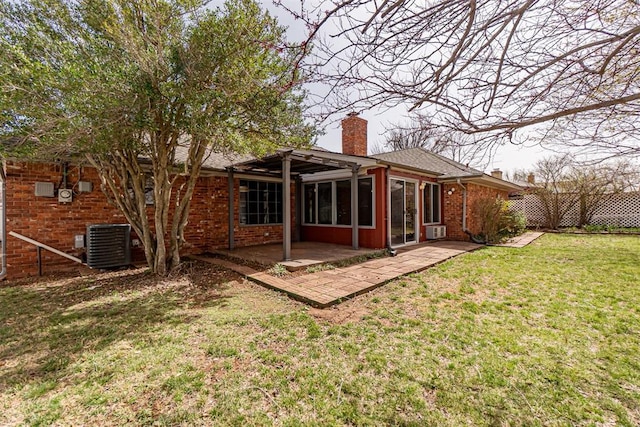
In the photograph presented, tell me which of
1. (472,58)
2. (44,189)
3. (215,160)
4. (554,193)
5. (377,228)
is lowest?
(377,228)

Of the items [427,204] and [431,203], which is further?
[431,203]

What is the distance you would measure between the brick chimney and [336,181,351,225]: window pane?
1.73 m

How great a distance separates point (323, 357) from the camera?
8.89 feet

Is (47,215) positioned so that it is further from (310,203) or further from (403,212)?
(403,212)

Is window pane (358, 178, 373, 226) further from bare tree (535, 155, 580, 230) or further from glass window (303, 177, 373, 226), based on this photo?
bare tree (535, 155, 580, 230)

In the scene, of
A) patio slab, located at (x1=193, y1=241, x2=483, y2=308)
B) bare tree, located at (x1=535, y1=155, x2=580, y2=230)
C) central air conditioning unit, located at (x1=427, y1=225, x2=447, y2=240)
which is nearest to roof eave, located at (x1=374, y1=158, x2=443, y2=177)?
central air conditioning unit, located at (x1=427, y1=225, x2=447, y2=240)

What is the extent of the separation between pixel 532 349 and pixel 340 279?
3010 millimetres

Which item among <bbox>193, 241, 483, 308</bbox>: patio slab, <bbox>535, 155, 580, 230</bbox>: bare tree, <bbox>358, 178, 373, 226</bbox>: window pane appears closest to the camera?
<bbox>193, 241, 483, 308</bbox>: patio slab

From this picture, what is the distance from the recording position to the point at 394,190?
340 inches

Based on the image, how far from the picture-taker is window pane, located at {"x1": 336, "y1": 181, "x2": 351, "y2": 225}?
8914 mm

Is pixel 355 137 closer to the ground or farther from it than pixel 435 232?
farther from it

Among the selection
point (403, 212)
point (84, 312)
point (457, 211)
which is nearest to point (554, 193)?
point (457, 211)

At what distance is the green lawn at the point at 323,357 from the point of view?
2.02 meters

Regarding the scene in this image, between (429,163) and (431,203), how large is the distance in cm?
223
